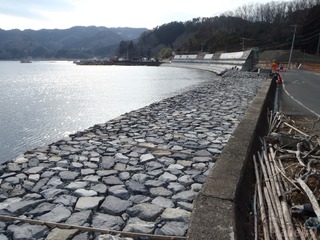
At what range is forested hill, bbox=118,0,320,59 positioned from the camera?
279 feet

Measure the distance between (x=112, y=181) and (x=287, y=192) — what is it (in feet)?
8.15

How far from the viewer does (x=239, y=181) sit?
4.00 meters

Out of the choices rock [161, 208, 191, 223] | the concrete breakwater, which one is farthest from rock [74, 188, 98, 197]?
rock [161, 208, 191, 223]

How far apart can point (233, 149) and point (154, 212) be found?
2.32 m

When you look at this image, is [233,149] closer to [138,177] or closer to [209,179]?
[209,179]

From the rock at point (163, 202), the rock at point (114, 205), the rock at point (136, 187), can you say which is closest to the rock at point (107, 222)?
the rock at point (114, 205)

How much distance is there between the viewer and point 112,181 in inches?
170

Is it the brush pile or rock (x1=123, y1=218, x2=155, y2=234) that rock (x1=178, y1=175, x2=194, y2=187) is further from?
rock (x1=123, y1=218, x2=155, y2=234)

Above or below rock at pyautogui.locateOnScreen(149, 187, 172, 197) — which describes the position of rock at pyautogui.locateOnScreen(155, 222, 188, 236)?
below

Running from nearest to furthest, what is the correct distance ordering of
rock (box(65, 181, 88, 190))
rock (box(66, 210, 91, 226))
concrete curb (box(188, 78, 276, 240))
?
1. concrete curb (box(188, 78, 276, 240))
2. rock (box(66, 210, 91, 226))
3. rock (box(65, 181, 88, 190))

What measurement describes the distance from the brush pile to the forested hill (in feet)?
232

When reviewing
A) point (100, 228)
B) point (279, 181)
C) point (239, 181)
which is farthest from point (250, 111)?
point (100, 228)

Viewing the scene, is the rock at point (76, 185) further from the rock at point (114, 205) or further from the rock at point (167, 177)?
the rock at point (167, 177)

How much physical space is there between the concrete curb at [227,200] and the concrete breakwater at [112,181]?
229 mm
